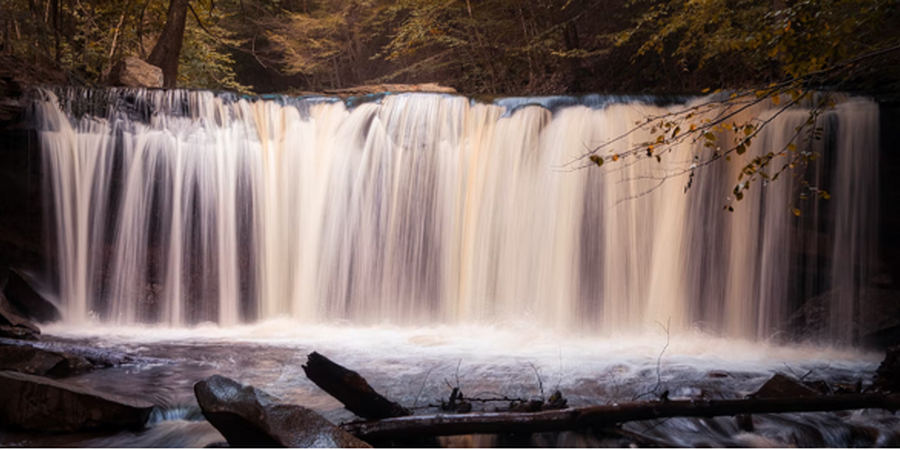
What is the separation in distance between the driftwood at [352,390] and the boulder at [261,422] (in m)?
0.49

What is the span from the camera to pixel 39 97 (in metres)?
9.12

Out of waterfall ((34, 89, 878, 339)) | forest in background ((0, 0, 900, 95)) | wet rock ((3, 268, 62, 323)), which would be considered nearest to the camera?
waterfall ((34, 89, 878, 339))

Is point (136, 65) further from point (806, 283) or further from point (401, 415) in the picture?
point (806, 283)

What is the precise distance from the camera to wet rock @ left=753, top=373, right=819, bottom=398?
16.3ft

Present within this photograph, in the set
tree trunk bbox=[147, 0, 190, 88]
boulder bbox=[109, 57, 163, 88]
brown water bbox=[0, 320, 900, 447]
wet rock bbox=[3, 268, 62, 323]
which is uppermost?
tree trunk bbox=[147, 0, 190, 88]

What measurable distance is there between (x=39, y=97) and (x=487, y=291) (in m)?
7.04

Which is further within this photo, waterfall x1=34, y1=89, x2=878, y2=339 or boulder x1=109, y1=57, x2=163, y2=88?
boulder x1=109, y1=57, x2=163, y2=88

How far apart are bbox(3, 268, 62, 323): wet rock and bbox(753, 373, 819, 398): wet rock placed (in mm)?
9053

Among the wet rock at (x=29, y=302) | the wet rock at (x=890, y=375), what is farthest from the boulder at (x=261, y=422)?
the wet rock at (x=29, y=302)

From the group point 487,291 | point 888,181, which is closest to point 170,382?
point 487,291

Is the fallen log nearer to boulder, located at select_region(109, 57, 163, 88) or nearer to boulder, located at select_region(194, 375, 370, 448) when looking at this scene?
boulder, located at select_region(194, 375, 370, 448)

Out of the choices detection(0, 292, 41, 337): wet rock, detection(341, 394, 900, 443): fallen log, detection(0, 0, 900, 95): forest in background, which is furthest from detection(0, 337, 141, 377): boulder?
detection(0, 0, 900, 95): forest in background

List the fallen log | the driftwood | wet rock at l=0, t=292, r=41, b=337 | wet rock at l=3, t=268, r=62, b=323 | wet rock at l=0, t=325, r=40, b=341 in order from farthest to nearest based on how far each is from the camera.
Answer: wet rock at l=3, t=268, r=62, b=323 → wet rock at l=0, t=292, r=41, b=337 → wet rock at l=0, t=325, r=40, b=341 → the driftwood → the fallen log

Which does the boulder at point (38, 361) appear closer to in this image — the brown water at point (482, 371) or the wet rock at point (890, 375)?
→ the brown water at point (482, 371)
